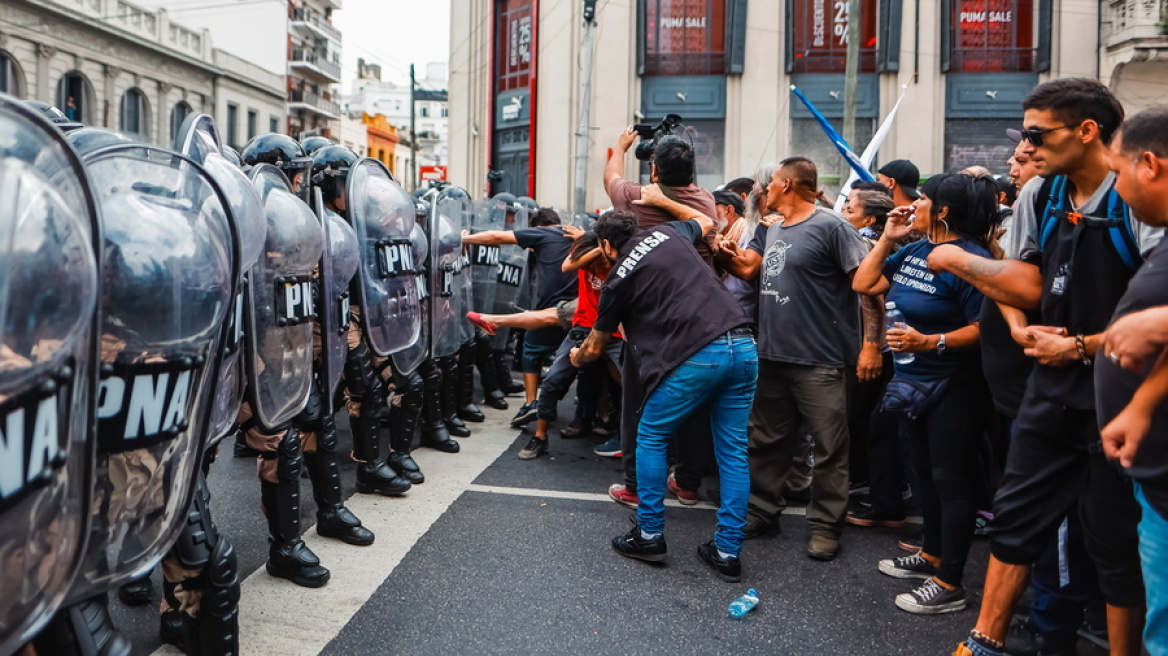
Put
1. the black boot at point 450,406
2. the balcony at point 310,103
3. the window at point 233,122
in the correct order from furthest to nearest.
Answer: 1. the balcony at point 310,103
2. the window at point 233,122
3. the black boot at point 450,406

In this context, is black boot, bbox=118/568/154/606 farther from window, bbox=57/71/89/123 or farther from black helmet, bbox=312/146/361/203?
window, bbox=57/71/89/123

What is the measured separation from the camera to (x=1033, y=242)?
3076 millimetres

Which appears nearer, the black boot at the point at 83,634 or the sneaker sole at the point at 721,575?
the black boot at the point at 83,634

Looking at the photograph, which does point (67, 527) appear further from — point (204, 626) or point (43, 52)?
point (43, 52)


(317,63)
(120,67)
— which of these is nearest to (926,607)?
(120,67)

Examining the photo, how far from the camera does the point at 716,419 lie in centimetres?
412

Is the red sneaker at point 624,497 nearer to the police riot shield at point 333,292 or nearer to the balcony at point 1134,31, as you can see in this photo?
the police riot shield at point 333,292

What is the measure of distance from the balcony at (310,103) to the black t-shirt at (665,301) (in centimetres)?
5403

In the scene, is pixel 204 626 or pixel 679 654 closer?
pixel 204 626

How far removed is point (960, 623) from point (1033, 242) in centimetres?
153

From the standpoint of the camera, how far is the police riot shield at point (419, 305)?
16.0 ft

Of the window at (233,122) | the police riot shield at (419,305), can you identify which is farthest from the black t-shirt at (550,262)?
the window at (233,122)

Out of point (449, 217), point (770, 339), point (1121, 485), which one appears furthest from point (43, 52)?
point (1121, 485)

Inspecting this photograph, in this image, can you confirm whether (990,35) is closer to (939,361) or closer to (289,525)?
(939,361)
